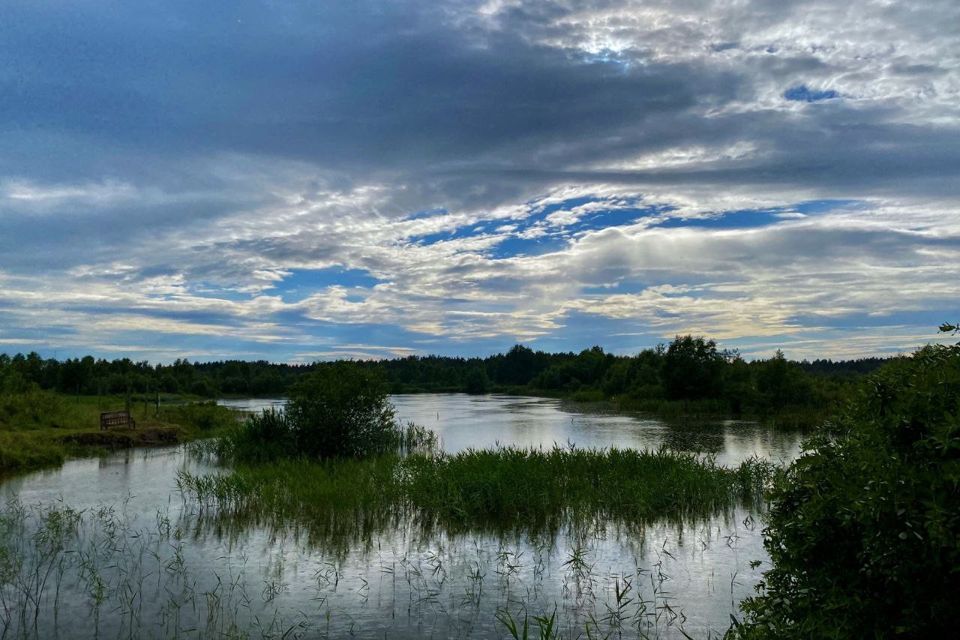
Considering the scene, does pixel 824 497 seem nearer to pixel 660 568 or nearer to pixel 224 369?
pixel 660 568

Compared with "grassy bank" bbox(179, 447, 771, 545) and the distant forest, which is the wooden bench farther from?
"grassy bank" bbox(179, 447, 771, 545)

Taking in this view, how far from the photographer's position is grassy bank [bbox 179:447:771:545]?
47.5ft

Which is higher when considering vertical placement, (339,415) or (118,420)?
(339,415)

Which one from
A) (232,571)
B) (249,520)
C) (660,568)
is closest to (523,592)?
(660,568)

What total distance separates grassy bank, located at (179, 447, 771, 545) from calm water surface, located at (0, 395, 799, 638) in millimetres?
715

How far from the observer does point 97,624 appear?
8672 mm

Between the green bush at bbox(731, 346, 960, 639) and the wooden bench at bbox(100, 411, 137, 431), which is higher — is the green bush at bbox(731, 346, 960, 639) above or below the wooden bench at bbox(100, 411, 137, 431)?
above

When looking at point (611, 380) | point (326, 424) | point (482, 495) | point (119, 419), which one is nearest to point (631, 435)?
point (326, 424)

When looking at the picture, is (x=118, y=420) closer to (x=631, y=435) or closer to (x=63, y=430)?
(x=63, y=430)

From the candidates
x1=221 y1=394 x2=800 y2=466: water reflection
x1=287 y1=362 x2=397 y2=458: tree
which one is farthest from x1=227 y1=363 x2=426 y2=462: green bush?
x1=221 y1=394 x2=800 y2=466: water reflection

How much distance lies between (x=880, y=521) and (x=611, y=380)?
3418 inches

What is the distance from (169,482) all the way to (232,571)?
1144cm

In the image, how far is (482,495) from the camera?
15773 millimetres

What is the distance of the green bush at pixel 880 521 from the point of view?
A: 4.08m
